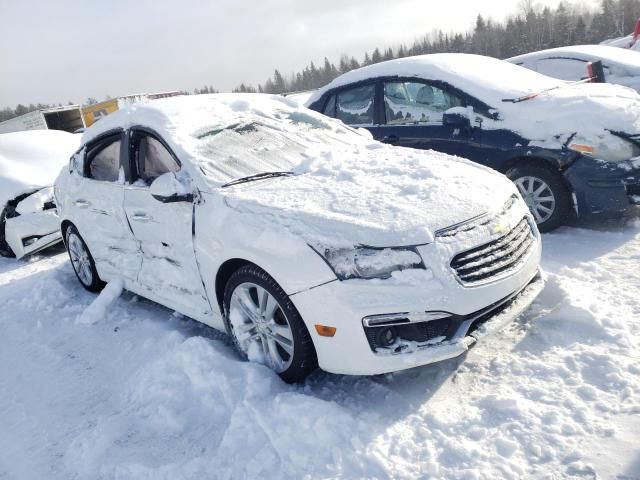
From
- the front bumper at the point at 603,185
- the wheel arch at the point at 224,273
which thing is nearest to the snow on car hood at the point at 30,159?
the wheel arch at the point at 224,273

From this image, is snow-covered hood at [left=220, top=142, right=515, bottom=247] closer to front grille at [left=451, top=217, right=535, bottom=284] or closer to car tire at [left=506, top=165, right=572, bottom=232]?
front grille at [left=451, top=217, right=535, bottom=284]

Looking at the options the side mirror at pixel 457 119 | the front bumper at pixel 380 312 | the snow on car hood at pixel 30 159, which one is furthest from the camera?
the snow on car hood at pixel 30 159

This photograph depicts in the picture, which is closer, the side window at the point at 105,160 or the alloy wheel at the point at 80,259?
the side window at the point at 105,160

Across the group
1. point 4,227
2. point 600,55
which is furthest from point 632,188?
point 4,227

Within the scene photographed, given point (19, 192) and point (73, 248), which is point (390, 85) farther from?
point (19, 192)

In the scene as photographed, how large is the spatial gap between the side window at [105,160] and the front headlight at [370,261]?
2.31 metres

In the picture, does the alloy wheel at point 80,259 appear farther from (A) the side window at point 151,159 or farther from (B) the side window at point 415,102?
(B) the side window at point 415,102

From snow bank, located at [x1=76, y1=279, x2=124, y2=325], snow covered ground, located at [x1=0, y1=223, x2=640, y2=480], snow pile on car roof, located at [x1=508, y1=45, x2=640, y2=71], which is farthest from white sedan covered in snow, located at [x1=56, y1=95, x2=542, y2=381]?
snow pile on car roof, located at [x1=508, y1=45, x2=640, y2=71]

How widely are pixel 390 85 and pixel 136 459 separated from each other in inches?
179

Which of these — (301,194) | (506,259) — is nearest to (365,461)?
(506,259)

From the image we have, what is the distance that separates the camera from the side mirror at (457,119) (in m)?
4.85

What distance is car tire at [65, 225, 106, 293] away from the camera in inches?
179

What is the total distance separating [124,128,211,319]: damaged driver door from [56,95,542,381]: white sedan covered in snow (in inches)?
0.5

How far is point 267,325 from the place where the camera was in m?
2.80
